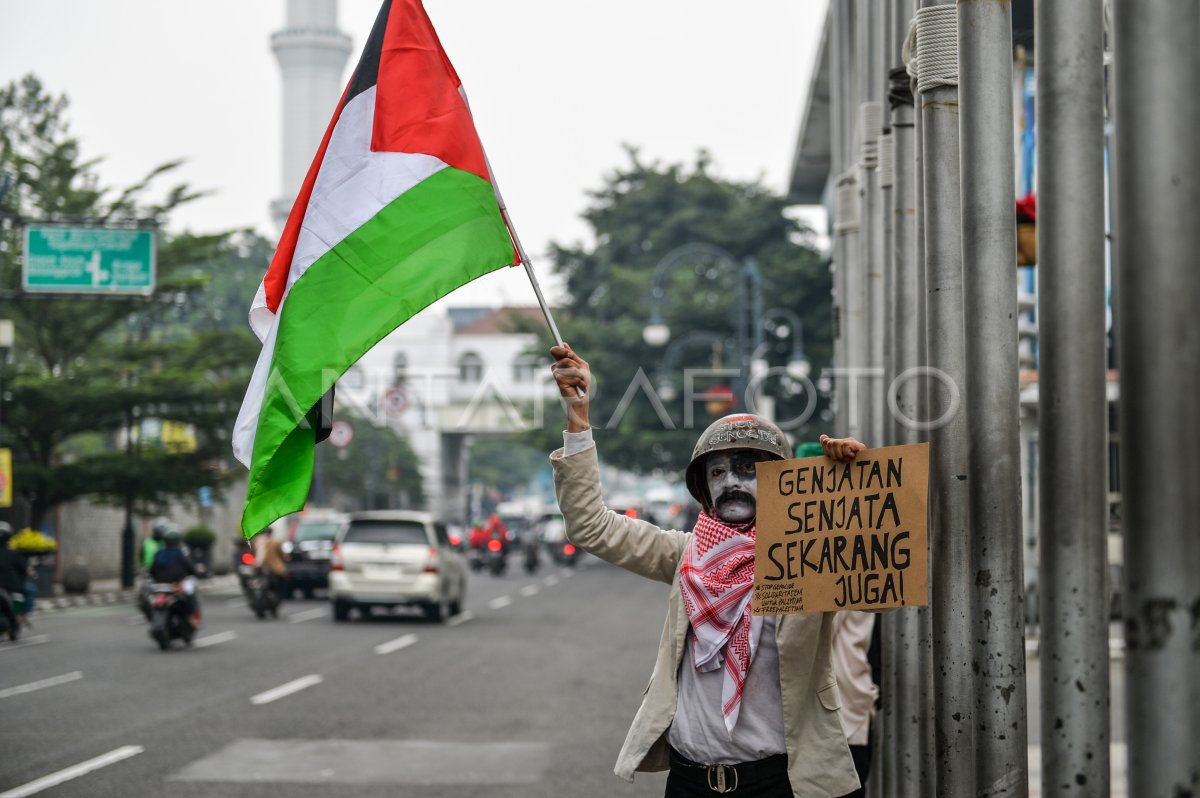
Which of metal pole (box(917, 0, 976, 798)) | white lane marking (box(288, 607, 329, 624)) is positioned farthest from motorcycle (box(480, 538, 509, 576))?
metal pole (box(917, 0, 976, 798))

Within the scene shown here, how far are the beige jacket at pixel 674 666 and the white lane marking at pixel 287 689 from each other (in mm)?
9838

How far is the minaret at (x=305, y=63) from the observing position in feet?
336

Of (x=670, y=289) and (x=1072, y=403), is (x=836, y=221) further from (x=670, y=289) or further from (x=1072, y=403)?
(x=670, y=289)

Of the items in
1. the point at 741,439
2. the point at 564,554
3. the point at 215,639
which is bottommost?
the point at 564,554

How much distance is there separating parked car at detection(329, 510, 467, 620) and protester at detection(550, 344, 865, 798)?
19664 mm

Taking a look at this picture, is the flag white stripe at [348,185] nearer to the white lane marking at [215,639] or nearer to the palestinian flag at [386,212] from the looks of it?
the palestinian flag at [386,212]

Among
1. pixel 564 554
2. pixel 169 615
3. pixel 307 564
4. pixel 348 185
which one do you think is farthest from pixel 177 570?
pixel 564 554

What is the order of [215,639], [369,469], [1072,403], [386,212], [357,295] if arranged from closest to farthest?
[1072,403] → [357,295] → [386,212] → [215,639] → [369,469]

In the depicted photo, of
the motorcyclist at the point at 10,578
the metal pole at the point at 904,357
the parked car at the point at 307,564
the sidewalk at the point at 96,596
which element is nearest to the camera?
the metal pole at the point at 904,357

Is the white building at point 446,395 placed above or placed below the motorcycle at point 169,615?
above

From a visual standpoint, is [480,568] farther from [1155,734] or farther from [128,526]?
[1155,734]

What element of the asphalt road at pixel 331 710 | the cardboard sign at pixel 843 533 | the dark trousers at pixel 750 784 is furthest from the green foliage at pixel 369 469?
the cardboard sign at pixel 843 533

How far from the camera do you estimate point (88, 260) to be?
27.0m

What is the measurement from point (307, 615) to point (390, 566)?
312 cm
